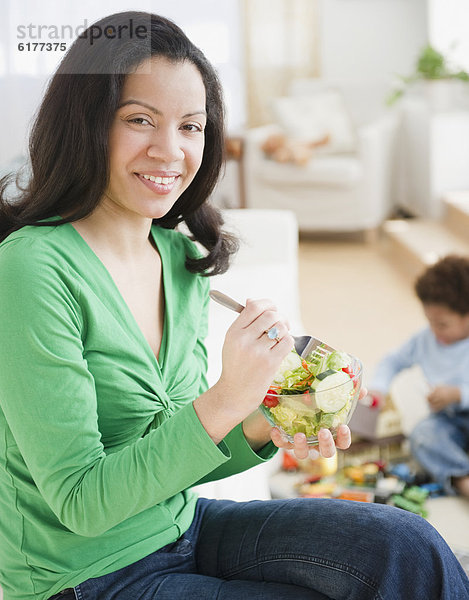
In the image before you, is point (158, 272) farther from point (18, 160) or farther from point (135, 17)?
point (18, 160)

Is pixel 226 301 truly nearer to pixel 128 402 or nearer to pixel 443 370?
pixel 128 402

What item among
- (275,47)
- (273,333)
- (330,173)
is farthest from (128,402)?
(275,47)

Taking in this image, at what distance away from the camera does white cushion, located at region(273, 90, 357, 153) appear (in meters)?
5.42

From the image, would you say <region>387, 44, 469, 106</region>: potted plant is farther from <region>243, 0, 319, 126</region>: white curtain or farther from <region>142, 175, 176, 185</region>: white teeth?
<region>142, 175, 176, 185</region>: white teeth

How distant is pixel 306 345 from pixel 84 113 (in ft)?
1.40

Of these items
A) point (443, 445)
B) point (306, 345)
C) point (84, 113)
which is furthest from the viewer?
point (443, 445)

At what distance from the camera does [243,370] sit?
87cm

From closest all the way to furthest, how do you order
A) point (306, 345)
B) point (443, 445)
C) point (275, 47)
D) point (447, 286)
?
point (306, 345), point (443, 445), point (447, 286), point (275, 47)

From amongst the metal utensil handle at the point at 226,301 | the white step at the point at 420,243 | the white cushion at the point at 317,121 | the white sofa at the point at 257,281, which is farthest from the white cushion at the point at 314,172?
the metal utensil handle at the point at 226,301

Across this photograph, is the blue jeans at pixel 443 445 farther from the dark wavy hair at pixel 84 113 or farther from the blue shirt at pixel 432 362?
the dark wavy hair at pixel 84 113

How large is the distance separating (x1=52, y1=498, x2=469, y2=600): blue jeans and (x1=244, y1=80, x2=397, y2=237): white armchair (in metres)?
4.24

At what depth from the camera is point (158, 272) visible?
3.87 ft

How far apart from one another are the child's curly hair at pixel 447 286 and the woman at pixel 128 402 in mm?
1401

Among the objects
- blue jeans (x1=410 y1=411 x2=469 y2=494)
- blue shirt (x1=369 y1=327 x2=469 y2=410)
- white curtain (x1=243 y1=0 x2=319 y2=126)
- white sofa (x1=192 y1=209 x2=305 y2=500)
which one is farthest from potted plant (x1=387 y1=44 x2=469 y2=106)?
blue jeans (x1=410 y1=411 x2=469 y2=494)
